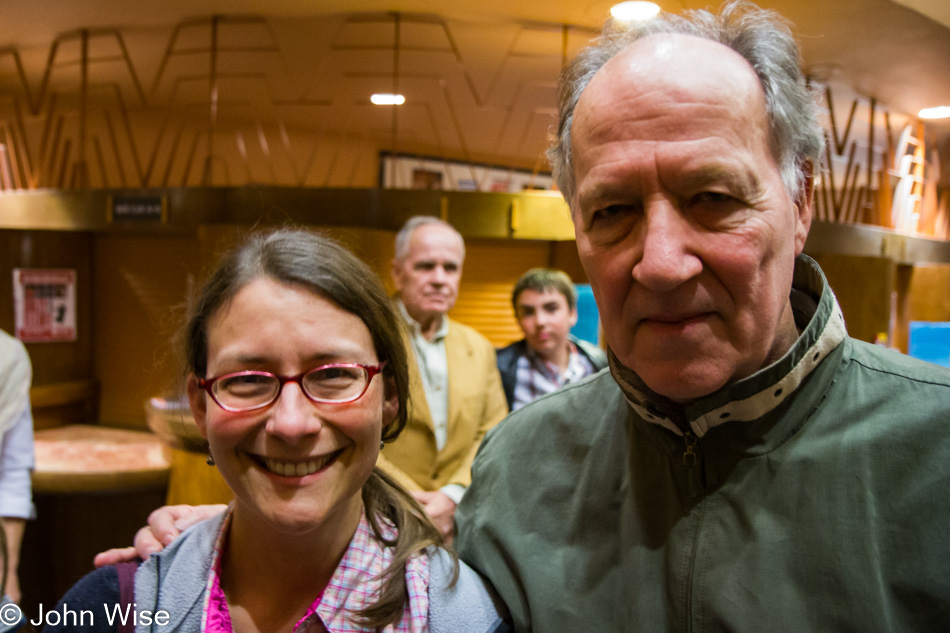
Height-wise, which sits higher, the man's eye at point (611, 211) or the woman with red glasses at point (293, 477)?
the man's eye at point (611, 211)

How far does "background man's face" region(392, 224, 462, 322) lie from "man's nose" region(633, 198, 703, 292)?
5.99 feet

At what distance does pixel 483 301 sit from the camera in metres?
5.77

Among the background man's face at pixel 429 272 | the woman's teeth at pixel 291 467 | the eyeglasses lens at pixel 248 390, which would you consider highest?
the background man's face at pixel 429 272

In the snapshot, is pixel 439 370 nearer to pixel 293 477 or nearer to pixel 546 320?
pixel 546 320

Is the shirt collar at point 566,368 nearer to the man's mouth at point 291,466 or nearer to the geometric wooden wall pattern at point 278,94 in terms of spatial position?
the geometric wooden wall pattern at point 278,94

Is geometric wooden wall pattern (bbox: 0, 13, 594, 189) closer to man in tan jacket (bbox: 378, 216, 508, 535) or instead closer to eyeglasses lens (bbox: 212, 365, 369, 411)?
man in tan jacket (bbox: 378, 216, 508, 535)

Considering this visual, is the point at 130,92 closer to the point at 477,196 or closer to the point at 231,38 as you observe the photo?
the point at 231,38

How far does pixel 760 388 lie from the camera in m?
0.95

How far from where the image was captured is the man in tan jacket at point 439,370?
8.24 feet

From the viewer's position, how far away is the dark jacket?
10.7 feet

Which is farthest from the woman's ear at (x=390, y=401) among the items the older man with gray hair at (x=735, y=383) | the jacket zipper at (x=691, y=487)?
the jacket zipper at (x=691, y=487)

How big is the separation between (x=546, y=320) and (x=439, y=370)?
2.71 ft

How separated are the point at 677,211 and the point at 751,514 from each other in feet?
1.54

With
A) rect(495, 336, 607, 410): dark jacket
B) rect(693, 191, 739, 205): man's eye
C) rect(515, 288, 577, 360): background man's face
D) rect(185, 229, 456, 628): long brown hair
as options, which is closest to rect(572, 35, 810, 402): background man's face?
rect(693, 191, 739, 205): man's eye
